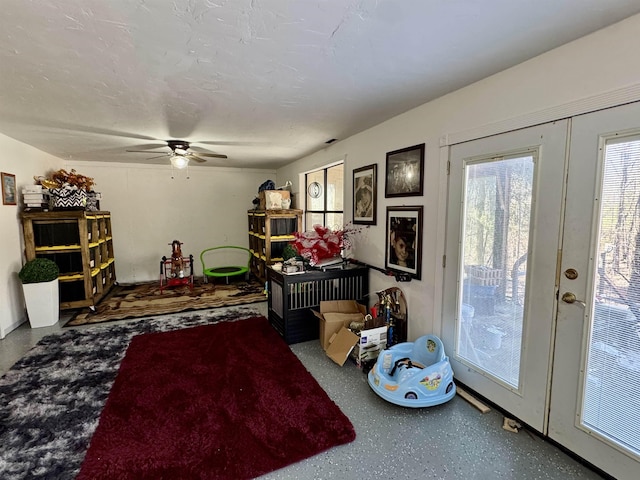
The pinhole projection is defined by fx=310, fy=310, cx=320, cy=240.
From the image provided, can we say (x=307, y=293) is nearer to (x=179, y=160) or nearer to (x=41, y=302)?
(x=179, y=160)

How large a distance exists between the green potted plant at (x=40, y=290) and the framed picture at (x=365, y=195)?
3.69 metres

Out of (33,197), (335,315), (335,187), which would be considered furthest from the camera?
(335,187)

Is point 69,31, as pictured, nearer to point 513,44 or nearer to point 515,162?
point 513,44

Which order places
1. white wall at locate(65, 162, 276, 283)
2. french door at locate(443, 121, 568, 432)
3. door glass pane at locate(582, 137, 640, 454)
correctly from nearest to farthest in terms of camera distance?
1. door glass pane at locate(582, 137, 640, 454)
2. french door at locate(443, 121, 568, 432)
3. white wall at locate(65, 162, 276, 283)

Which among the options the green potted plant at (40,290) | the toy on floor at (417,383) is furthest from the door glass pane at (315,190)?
the green potted plant at (40,290)

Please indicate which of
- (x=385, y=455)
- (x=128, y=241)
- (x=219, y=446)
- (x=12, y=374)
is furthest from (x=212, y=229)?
(x=385, y=455)

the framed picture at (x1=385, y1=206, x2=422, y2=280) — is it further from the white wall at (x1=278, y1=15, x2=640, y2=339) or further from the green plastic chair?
the green plastic chair

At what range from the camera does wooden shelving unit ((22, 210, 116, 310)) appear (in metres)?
3.90

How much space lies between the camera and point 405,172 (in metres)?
2.83

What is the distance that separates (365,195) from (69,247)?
3.89 meters

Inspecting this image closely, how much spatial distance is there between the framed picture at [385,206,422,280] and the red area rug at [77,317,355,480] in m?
1.28

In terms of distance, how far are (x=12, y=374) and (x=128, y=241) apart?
11.6ft

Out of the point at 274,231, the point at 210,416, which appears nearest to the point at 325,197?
the point at 274,231

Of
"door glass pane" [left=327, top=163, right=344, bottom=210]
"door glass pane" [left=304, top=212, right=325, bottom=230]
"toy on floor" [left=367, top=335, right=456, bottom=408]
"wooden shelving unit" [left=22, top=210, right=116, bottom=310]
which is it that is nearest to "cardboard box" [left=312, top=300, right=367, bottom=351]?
"toy on floor" [left=367, top=335, right=456, bottom=408]
